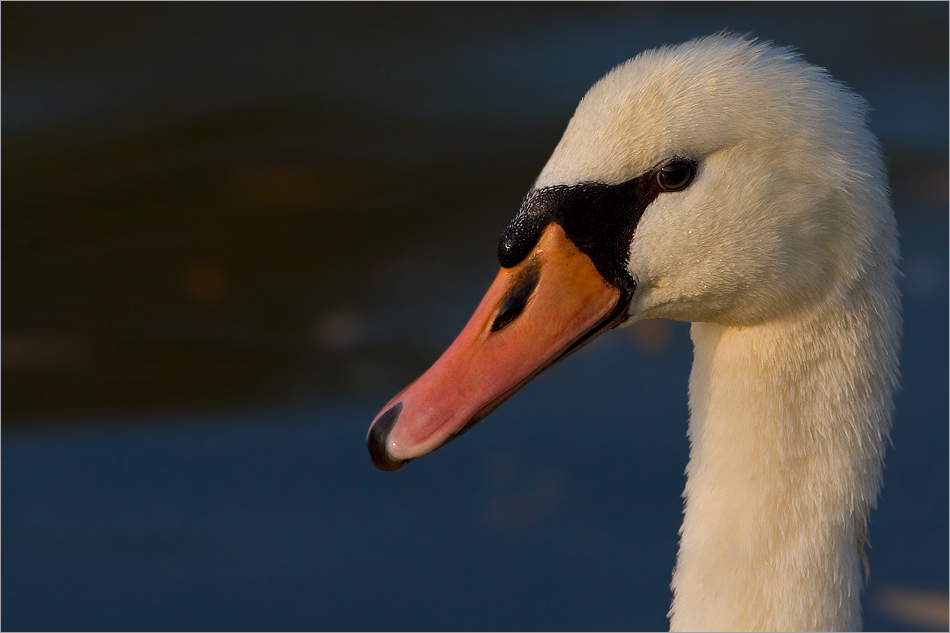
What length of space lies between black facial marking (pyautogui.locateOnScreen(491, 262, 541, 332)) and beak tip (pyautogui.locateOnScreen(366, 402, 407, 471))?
12.0 inches

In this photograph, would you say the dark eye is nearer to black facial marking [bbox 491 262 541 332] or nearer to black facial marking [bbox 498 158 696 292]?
black facial marking [bbox 498 158 696 292]

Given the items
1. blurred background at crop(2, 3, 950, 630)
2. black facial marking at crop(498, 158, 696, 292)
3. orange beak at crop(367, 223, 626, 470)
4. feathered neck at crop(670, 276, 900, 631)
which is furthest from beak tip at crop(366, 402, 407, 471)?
blurred background at crop(2, 3, 950, 630)

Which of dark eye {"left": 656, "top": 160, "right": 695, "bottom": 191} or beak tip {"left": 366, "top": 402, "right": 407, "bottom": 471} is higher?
dark eye {"left": 656, "top": 160, "right": 695, "bottom": 191}

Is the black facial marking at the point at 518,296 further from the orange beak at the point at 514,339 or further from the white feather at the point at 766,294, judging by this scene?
the white feather at the point at 766,294

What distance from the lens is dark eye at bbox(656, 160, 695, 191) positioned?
2.53 metres

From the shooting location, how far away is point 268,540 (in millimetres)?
5195

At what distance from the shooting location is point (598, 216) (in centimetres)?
258

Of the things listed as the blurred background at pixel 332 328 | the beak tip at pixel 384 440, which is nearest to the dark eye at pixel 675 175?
the beak tip at pixel 384 440

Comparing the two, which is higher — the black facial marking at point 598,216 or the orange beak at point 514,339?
the black facial marking at point 598,216

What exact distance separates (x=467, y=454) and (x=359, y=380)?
0.67 meters

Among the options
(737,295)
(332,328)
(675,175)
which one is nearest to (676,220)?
(675,175)

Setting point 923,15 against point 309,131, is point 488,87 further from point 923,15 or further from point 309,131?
point 923,15

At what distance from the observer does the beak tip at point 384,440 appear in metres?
2.65

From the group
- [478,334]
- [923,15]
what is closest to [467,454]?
[478,334]
